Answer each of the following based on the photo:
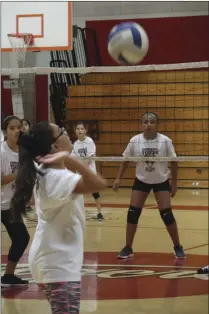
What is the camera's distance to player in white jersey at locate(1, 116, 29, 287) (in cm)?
536

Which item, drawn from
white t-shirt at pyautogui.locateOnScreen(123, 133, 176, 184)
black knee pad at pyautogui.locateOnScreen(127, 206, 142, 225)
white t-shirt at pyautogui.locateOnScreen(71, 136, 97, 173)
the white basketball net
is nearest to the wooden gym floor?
black knee pad at pyautogui.locateOnScreen(127, 206, 142, 225)

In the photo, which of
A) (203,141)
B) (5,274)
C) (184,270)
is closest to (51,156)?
(5,274)

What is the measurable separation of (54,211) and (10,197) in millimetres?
2233

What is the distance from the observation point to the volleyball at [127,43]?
4637 millimetres

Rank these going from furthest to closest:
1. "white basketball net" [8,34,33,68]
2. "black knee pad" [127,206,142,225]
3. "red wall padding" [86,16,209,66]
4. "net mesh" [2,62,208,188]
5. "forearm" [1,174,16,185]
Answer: "red wall padding" [86,16,209,66]
"net mesh" [2,62,208,188]
"white basketball net" [8,34,33,68]
"black knee pad" [127,206,142,225]
"forearm" [1,174,16,185]

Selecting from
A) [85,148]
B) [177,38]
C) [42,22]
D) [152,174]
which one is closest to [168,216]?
[152,174]

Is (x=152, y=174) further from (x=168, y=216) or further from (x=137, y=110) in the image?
(x=137, y=110)

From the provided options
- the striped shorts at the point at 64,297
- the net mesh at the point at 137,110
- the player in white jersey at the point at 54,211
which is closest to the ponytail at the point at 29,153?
the player in white jersey at the point at 54,211

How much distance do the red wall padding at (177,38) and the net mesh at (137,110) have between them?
2786 millimetres

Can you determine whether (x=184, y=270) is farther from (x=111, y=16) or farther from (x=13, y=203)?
(x=111, y=16)

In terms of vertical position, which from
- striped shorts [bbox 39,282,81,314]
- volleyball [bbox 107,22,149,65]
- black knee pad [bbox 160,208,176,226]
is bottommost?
black knee pad [bbox 160,208,176,226]

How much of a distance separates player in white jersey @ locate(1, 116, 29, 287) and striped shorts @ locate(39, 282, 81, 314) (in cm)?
222

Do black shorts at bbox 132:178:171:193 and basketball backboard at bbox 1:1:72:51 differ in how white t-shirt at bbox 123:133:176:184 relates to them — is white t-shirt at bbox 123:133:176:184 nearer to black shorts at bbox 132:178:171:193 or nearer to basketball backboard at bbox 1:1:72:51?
black shorts at bbox 132:178:171:193

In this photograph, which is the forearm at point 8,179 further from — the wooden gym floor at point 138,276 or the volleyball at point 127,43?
the volleyball at point 127,43
